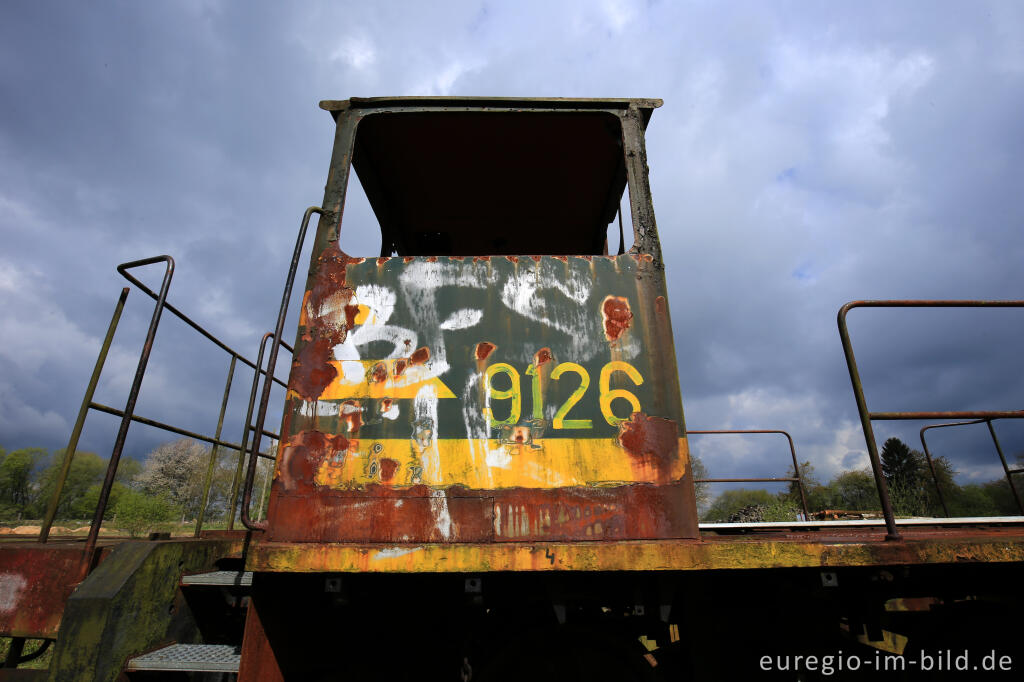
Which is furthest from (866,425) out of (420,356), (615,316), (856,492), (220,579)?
(856,492)

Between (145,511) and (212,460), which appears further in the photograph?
(145,511)

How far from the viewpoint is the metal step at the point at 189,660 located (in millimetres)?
1825

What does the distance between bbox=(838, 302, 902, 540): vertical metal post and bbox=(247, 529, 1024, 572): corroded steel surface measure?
0.31ft

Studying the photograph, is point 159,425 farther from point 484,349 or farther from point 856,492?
point 856,492

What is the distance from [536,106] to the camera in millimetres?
2752

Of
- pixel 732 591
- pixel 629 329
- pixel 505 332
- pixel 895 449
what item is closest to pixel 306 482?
pixel 505 332

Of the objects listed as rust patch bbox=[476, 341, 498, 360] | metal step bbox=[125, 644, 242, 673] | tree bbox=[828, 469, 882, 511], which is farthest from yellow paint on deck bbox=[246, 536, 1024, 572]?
tree bbox=[828, 469, 882, 511]

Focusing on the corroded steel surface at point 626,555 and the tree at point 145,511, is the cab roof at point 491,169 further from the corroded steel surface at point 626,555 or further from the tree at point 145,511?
the tree at point 145,511

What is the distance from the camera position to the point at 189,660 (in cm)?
189

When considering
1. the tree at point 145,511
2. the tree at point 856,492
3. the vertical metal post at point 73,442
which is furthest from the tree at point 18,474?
the tree at point 856,492

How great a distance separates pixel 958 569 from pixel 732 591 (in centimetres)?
102

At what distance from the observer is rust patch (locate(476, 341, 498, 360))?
2236mm

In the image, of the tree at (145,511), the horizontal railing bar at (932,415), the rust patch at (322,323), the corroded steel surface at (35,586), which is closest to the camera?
the corroded steel surface at (35,586)

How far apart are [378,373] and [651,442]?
50.9 inches
